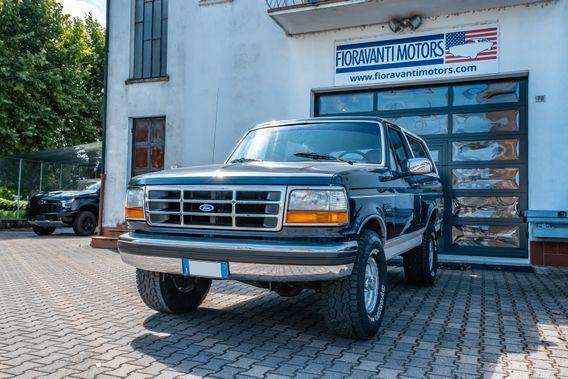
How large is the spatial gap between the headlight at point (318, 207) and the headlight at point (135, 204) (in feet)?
4.47

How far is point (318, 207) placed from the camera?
11.4ft

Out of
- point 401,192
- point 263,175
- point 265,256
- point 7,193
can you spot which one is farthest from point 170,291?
point 7,193

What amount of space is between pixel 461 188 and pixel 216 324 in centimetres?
599

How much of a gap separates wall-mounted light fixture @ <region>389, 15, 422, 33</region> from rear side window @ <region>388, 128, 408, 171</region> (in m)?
4.24

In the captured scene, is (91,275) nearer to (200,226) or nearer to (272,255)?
(200,226)

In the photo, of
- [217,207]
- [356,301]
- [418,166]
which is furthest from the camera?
[418,166]

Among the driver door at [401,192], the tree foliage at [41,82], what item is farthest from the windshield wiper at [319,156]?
the tree foliage at [41,82]

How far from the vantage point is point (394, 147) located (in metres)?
5.06

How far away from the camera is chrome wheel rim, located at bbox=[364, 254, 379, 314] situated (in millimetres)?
3906

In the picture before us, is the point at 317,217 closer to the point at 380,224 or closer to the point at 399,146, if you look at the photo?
the point at 380,224

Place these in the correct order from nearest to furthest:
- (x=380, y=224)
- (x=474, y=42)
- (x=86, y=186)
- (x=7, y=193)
Answer: (x=380, y=224)
(x=474, y=42)
(x=86, y=186)
(x=7, y=193)

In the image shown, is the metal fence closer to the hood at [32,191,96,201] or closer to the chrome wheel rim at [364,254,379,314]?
the hood at [32,191,96,201]

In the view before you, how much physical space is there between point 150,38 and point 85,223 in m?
5.98

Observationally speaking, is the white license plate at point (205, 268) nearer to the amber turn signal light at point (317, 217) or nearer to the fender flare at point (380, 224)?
the amber turn signal light at point (317, 217)
